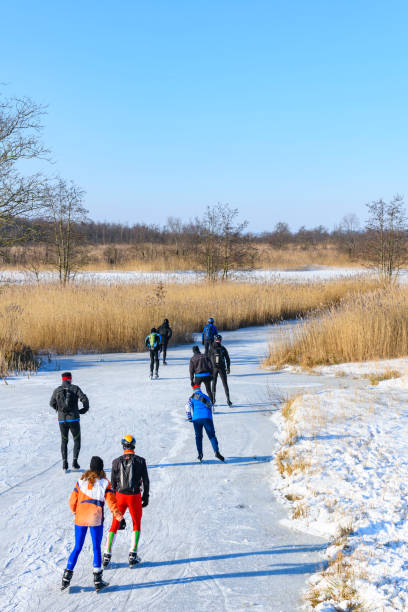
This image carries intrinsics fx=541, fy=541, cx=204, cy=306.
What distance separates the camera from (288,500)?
5859 mm

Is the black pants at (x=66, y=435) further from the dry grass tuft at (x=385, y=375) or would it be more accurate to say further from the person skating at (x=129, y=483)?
the dry grass tuft at (x=385, y=375)

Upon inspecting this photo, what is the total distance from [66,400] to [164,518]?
195 centimetres

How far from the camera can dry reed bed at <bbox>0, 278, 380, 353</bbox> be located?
16.8m

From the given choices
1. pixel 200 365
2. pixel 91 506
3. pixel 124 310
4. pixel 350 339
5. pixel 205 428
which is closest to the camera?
pixel 91 506

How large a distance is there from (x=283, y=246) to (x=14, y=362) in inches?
2059

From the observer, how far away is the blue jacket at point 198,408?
6.85 metres

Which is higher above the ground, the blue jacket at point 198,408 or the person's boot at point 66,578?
the blue jacket at point 198,408

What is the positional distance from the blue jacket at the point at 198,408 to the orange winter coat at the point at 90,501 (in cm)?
261

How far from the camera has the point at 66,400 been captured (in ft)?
21.4

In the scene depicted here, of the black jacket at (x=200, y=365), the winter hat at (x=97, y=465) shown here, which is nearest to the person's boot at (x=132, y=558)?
the winter hat at (x=97, y=465)

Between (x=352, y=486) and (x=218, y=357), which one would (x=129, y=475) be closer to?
(x=352, y=486)

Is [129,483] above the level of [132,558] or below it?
above

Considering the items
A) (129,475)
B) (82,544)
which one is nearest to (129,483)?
(129,475)

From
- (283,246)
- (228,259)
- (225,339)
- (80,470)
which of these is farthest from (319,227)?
(80,470)
